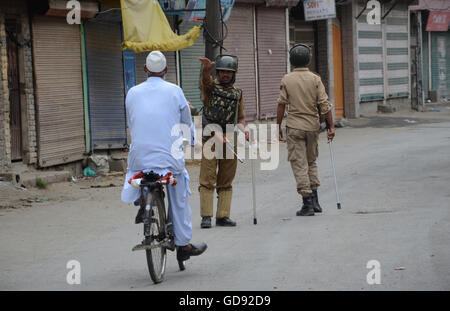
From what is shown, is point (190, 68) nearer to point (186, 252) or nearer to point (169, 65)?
point (169, 65)

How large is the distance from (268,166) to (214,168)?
6226mm

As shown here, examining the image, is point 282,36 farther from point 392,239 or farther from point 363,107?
point 392,239

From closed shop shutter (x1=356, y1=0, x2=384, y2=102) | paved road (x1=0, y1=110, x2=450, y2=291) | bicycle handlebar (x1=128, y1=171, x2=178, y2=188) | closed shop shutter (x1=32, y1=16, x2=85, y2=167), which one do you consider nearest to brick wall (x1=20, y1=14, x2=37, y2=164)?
closed shop shutter (x1=32, y1=16, x2=85, y2=167)

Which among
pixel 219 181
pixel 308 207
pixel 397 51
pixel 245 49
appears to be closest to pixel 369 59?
pixel 397 51

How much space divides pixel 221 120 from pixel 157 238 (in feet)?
9.43

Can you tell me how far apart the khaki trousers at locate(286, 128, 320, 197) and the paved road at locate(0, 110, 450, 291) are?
1.32 feet

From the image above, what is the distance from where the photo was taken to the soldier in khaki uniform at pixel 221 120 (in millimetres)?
9094

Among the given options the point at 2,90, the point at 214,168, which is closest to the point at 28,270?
the point at 214,168

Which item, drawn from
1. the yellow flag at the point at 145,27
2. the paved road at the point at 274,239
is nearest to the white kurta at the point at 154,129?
the paved road at the point at 274,239

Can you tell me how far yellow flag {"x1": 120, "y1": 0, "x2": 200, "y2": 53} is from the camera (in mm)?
14789

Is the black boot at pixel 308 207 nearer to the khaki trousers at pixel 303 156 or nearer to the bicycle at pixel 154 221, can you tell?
the khaki trousers at pixel 303 156

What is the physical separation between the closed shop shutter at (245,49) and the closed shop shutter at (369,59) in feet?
21.2

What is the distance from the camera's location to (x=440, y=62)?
3412 cm

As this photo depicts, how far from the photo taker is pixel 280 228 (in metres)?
8.93
